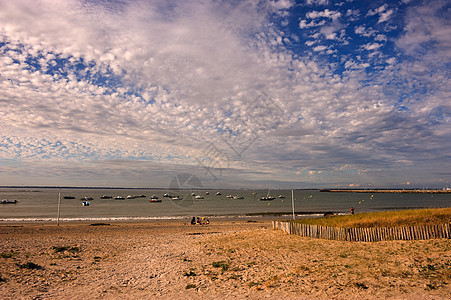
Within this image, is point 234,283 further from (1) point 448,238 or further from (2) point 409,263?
(1) point 448,238

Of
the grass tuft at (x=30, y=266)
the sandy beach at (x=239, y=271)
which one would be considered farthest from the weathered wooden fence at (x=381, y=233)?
the grass tuft at (x=30, y=266)

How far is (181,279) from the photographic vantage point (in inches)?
515

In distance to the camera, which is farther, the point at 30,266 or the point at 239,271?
the point at 30,266

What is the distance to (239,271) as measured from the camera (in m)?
13.8

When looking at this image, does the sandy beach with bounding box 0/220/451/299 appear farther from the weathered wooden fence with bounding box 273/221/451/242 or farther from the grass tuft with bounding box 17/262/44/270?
the weathered wooden fence with bounding box 273/221/451/242

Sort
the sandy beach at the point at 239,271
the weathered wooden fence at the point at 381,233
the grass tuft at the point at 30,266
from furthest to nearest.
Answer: the weathered wooden fence at the point at 381,233, the grass tuft at the point at 30,266, the sandy beach at the point at 239,271

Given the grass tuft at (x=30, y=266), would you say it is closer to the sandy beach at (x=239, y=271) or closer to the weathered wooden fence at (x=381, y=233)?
the sandy beach at (x=239, y=271)

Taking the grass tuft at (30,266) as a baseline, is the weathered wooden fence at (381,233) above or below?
above

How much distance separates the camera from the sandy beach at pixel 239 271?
10.9 m

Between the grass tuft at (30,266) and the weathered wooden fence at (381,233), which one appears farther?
the weathered wooden fence at (381,233)

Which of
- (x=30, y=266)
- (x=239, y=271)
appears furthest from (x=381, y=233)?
(x=30, y=266)

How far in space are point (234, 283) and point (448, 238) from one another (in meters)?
13.3

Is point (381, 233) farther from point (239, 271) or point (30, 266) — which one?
point (30, 266)

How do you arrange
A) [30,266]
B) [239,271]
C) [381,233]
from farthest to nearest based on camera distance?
[381,233] < [30,266] < [239,271]
